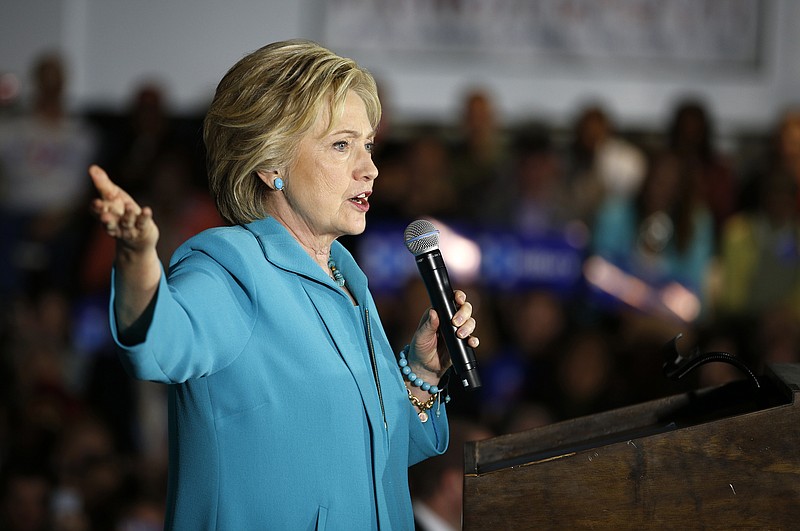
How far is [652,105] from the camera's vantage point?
19.3 ft

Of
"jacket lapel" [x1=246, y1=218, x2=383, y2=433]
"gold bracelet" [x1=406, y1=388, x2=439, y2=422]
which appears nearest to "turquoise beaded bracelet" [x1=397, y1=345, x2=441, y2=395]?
"gold bracelet" [x1=406, y1=388, x2=439, y2=422]

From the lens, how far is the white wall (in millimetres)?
5902

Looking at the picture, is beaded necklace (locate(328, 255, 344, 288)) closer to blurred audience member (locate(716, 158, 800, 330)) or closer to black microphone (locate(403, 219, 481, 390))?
black microphone (locate(403, 219, 481, 390))

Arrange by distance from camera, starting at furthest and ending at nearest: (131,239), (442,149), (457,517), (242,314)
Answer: (442,149)
(457,517)
(242,314)
(131,239)

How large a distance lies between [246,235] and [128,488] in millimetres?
2676

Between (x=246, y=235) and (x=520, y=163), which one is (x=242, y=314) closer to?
(x=246, y=235)

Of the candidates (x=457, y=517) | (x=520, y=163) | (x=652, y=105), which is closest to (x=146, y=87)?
(x=520, y=163)

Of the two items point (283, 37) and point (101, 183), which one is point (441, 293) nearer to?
point (101, 183)

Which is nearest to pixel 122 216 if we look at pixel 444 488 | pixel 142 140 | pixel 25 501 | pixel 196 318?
pixel 196 318

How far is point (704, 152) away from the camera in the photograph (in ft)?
17.2

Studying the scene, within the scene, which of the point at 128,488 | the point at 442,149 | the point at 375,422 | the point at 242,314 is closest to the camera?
the point at 242,314

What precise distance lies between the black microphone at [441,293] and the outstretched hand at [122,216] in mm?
608

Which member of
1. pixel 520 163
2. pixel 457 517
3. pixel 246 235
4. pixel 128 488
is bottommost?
pixel 128 488

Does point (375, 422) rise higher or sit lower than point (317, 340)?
lower
